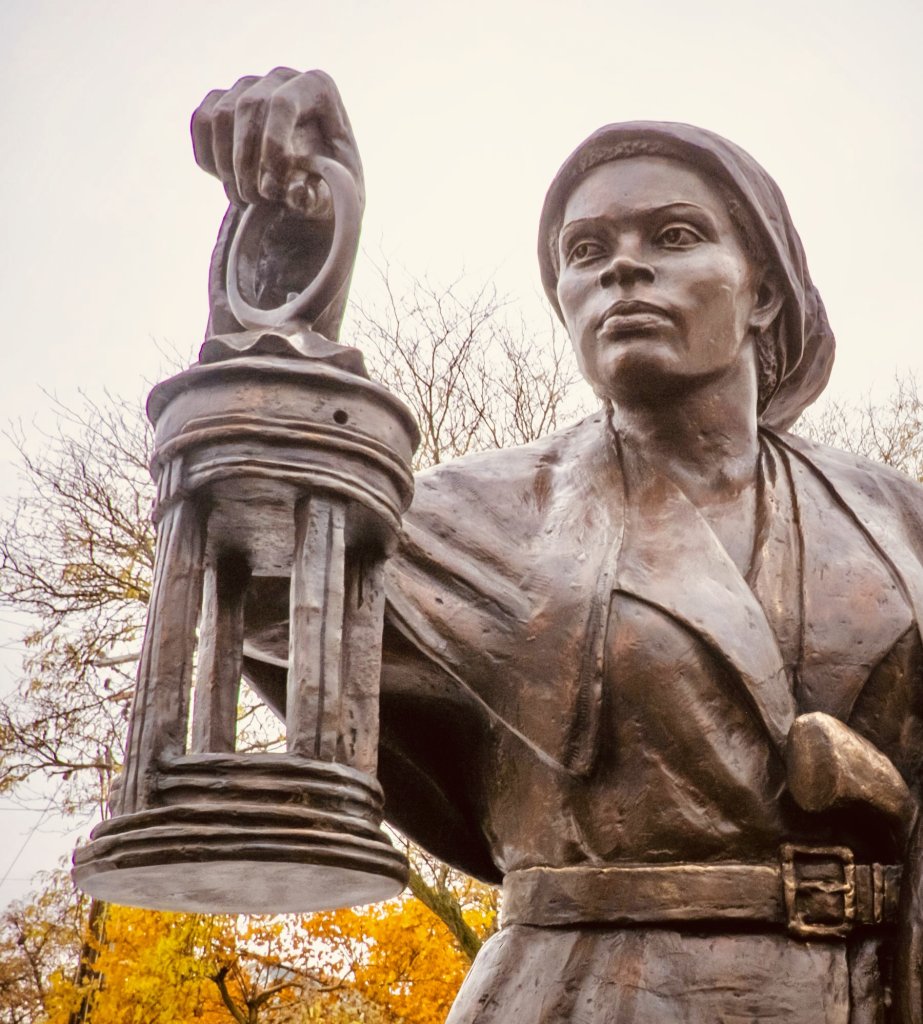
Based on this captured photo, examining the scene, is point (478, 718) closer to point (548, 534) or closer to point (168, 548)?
point (548, 534)

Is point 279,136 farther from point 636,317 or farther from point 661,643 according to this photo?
point 661,643

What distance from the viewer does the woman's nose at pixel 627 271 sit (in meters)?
2.71

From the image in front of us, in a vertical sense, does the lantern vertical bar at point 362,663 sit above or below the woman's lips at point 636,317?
below

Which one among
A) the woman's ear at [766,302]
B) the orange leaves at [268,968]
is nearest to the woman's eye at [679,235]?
the woman's ear at [766,302]

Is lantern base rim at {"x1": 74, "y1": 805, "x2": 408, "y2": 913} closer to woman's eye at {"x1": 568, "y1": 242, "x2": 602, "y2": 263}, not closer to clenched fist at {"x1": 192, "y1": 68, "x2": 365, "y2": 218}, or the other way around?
clenched fist at {"x1": 192, "y1": 68, "x2": 365, "y2": 218}

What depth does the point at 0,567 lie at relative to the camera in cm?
1188

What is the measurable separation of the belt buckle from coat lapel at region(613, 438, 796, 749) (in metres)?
0.20

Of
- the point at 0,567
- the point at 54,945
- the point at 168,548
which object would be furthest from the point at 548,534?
the point at 54,945

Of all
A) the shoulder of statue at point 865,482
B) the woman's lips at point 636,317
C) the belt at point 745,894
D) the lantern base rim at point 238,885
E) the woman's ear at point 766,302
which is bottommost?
the lantern base rim at point 238,885

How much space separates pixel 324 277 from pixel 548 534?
28.4 inches

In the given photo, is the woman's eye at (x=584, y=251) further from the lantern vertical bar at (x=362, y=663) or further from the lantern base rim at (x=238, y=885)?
the lantern base rim at (x=238, y=885)

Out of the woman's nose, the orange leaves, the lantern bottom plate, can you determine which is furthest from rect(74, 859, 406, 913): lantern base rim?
the orange leaves

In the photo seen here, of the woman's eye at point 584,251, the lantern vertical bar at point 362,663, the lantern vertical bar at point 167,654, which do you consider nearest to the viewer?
the lantern vertical bar at point 167,654

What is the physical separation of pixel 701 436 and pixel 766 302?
35cm
